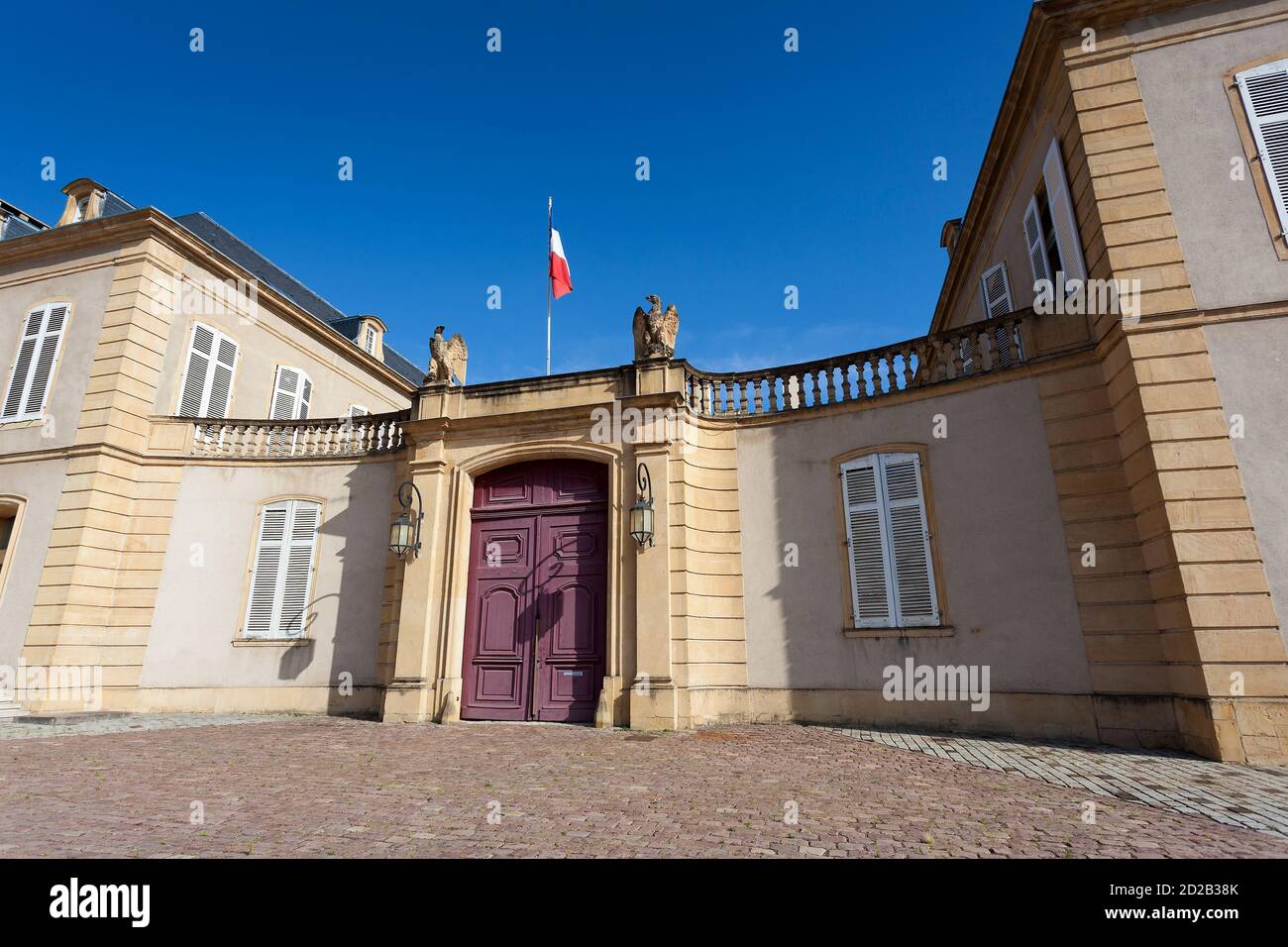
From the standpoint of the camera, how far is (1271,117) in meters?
7.03

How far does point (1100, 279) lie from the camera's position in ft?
24.0

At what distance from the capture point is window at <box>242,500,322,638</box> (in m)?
10.6

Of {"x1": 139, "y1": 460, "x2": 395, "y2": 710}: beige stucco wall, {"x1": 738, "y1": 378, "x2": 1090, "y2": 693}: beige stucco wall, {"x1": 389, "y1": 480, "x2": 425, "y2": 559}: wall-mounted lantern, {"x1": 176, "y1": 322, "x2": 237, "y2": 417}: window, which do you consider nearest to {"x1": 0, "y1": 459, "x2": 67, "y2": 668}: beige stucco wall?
{"x1": 139, "y1": 460, "x2": 395, "y2": 710}: beige stucco wall

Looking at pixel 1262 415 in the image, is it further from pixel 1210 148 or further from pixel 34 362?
pixel 34 362

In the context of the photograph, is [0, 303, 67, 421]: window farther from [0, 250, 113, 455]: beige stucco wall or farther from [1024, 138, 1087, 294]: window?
[1024, 138, 1087, 294]: window

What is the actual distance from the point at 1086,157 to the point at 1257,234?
186cm

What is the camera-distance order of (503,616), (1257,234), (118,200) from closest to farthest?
(1257,234), (503,616), (118,200)

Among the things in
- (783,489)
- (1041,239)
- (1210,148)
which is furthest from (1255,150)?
(783,489)

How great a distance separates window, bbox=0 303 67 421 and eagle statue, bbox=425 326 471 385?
730 centimetres

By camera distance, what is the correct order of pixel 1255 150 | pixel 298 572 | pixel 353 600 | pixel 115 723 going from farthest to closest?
pixel 298 572 < pixel 353 600 < pixel 115 723 < pixel 1255 150

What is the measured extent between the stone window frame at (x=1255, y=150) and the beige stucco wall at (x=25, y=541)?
55.8ft

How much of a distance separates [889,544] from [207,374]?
1276 cm

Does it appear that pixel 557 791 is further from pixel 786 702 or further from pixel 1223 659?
pixel 1223 659
